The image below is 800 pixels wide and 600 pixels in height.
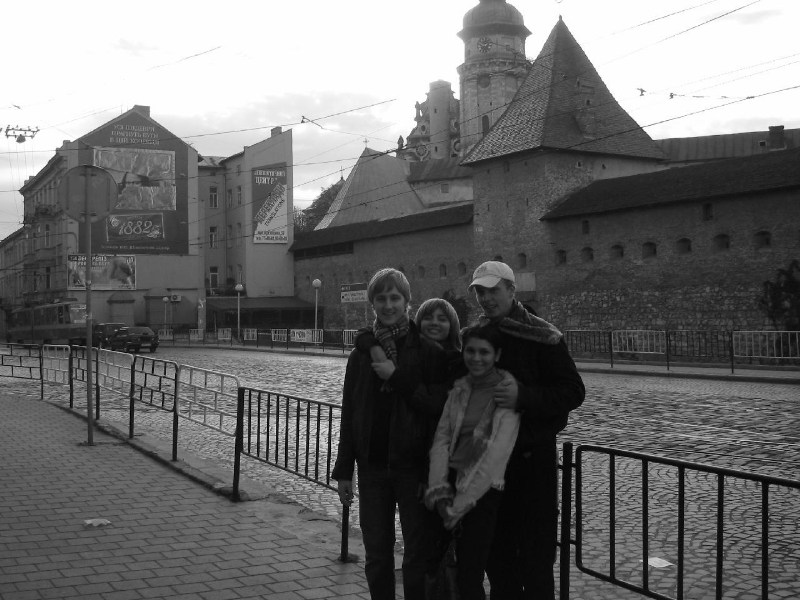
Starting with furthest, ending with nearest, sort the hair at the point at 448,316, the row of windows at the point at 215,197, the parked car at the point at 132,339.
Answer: the row of windows at the point at 215,197
the parked car at the point at 132,339
the hair at the point at 448,316

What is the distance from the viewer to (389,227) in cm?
5059

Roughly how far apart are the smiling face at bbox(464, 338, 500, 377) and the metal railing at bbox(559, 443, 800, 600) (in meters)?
0.85

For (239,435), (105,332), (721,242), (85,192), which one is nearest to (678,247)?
(721,242)

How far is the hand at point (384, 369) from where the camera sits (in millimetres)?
4043

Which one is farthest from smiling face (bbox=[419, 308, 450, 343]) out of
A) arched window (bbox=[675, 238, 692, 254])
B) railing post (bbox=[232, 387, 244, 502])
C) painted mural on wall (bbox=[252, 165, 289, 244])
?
painted mural on wall (bbox=[252, 165, 289, 244])

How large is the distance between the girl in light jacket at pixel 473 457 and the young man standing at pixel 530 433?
0.35 feet

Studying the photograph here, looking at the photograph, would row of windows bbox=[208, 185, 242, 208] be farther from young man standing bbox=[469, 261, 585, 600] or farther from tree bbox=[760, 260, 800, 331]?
young man standing bbox=[469, 261, 585, 600]

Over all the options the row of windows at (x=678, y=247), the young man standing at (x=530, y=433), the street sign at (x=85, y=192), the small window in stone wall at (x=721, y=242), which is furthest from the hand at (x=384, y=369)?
the small window in stone wall at (x=721, y=242)

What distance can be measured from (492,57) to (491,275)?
259 feet

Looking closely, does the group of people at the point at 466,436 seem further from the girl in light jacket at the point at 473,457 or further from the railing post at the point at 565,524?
the railing post at the point at 565,524

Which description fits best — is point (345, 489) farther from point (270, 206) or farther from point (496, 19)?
point (496, 19)

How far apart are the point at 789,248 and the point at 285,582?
28.5 metres

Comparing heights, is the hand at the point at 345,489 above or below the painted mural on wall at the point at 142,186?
below

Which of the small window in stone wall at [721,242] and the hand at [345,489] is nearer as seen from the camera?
the hand at [345,489]
